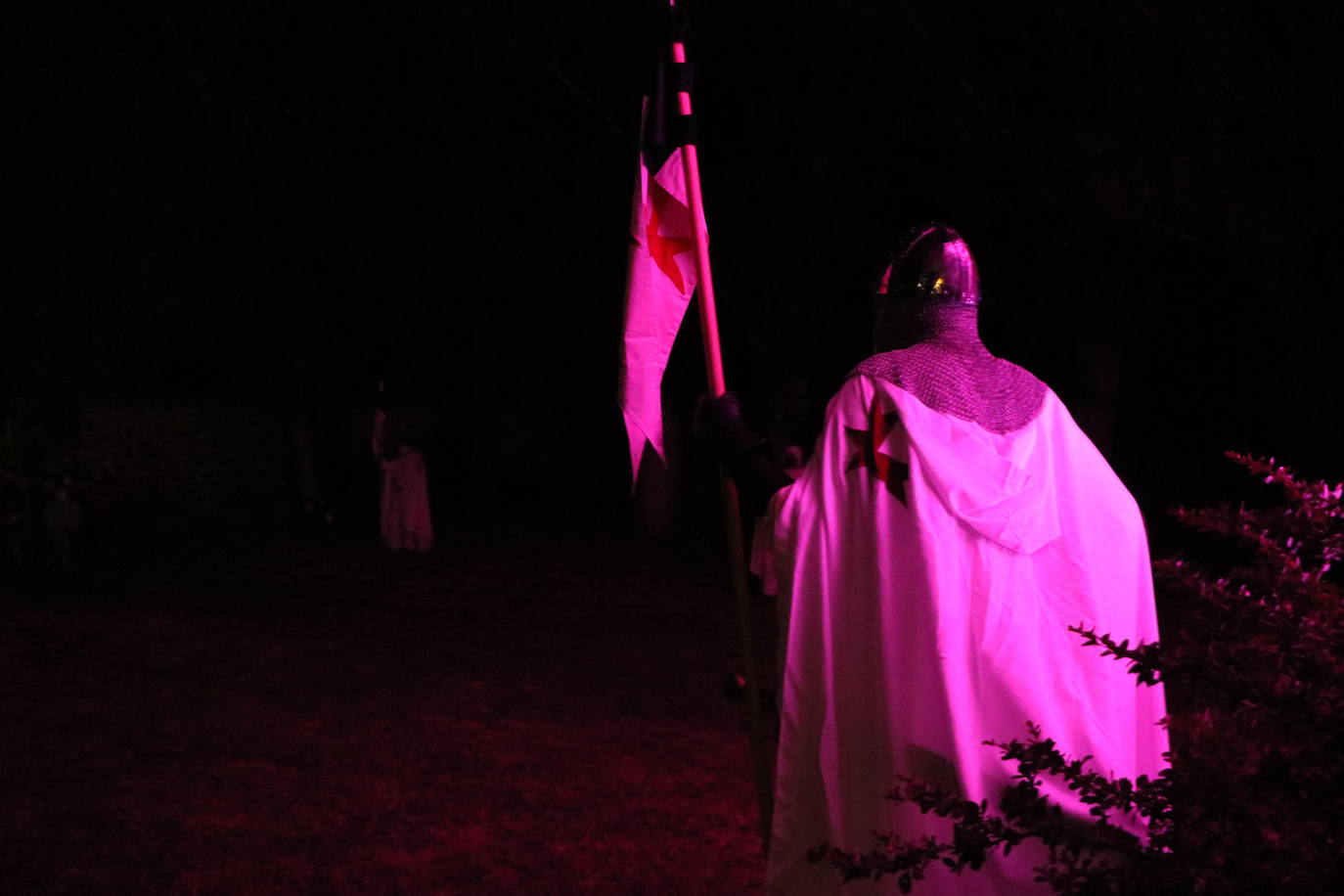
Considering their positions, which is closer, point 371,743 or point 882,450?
point 882,450

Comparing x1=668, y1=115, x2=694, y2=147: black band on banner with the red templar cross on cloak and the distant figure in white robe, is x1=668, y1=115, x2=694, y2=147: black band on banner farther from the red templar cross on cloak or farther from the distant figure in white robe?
the distant figure in white robe

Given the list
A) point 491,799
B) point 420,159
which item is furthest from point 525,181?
point 491,799

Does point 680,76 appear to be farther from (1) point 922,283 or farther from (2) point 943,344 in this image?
(2) point 943,344

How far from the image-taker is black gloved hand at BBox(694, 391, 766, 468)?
3.72 metres

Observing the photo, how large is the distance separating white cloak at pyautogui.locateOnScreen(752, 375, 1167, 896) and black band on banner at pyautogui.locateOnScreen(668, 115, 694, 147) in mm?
797

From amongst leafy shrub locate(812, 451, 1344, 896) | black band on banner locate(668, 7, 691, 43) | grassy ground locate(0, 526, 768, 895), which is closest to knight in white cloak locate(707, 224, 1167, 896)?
leafy shrub locate(812, 451, 1344, 896)

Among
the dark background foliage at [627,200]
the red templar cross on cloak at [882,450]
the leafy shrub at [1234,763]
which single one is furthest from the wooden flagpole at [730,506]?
the dark background foliage at [627,200]

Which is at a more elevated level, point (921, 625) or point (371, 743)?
point (921, 625)

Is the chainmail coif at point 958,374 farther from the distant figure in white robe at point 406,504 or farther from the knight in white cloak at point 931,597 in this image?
the distant figure in white robe at point 406,504

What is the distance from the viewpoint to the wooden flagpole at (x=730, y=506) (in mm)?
3729

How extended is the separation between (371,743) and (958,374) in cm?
467

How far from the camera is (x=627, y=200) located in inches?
709

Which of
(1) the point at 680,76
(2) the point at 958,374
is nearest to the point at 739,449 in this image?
(2) the point at 958,374

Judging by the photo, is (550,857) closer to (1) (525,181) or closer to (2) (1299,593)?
(2) (1299,593)
